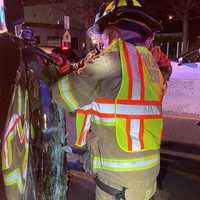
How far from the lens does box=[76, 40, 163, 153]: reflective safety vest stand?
69.5 inches

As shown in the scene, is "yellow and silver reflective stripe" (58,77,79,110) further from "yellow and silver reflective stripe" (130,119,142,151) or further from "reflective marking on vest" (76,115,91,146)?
"yellow and silver reflective stripe" (130,119,142,151)

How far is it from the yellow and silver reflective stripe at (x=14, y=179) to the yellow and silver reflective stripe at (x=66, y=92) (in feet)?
1.54

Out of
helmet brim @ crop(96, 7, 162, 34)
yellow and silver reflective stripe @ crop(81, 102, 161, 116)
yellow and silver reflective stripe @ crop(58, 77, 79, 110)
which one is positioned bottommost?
yellow and silver reflective stripe @ crop(81, 102, 161, 116)

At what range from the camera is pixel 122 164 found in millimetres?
1851

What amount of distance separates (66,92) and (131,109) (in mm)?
330

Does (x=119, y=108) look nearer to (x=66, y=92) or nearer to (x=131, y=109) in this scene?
(x=131, y=109)

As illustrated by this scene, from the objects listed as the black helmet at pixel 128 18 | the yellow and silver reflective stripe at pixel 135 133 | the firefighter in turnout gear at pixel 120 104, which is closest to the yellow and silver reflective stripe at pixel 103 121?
the firefighter in turnout gear at pixel 120 104

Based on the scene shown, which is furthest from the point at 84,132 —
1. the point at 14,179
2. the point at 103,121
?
the point at 14,179

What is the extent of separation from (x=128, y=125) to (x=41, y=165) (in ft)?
1.70

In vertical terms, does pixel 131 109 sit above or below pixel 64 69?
below

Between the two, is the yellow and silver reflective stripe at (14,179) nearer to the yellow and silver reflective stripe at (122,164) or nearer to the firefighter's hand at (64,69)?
the yellow and silver reflective stripe at (122,164)

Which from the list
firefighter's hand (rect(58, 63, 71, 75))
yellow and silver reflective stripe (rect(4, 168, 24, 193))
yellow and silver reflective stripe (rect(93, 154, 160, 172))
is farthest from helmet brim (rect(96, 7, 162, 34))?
yellow and silver reflective stripe (rect(4, 168, 24, 193))

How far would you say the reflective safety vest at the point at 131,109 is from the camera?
5.79 feet

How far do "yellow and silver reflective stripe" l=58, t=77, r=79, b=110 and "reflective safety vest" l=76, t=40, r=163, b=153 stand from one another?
0.24 ft
